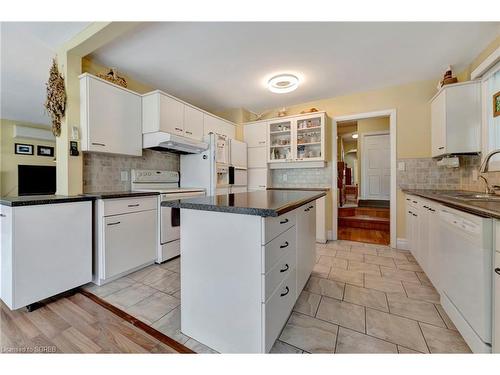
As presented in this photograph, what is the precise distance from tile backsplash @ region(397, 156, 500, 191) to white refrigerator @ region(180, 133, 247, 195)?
248 centimetres

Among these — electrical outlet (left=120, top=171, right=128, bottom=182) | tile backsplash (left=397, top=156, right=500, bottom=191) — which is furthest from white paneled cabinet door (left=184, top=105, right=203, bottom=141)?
tile backsplash (left=397, top=156, right=500, bottom=191)

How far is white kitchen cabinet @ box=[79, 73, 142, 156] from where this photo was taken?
6.93 ft

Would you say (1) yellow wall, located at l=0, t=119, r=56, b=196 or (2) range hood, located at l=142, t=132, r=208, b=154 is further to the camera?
(1) yellow wall, located at l=0, t=119, r=56, b=196

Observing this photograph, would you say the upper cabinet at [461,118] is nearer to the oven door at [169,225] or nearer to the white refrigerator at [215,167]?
the white refrigerator at [215,167]

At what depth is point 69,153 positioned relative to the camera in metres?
2.06

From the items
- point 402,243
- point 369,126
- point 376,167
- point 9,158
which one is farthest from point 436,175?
point 9,158

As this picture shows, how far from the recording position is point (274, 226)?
3.76 ft

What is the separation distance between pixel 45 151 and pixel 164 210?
16.2 ft

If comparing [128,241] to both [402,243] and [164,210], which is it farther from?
[402,243]

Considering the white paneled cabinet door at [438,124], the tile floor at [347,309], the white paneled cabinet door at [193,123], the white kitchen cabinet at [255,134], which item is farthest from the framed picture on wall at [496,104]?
the white paneled cabinet door at [193,123]

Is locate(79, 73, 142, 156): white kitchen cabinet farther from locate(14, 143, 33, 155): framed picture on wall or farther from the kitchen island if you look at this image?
locate(14, 143, 33, 155): framed picture on wall

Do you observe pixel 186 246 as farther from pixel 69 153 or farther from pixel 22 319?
pixel 69 153
